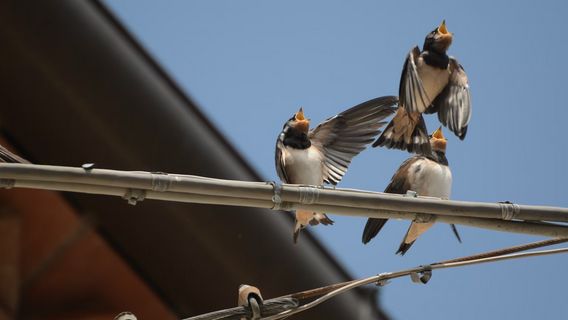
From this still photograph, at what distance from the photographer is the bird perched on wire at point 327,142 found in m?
4.77

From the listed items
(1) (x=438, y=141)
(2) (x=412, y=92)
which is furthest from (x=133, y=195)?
(1) (x=438, y=141)

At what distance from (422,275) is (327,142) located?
1650 mm

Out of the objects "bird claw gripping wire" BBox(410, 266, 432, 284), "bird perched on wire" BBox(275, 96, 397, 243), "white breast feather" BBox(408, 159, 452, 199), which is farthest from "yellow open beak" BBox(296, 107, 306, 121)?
"bird claw gripping wire" BBox(410, 266, 432, 284)

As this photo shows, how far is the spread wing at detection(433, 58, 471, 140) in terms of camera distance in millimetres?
4281

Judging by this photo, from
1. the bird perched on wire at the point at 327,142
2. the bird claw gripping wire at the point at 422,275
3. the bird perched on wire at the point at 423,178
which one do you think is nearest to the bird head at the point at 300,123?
the bird perched on wire at the point at 327,142

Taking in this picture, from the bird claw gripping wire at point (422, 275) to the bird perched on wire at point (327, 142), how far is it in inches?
54.6

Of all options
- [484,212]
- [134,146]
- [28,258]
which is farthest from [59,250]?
[484,212]

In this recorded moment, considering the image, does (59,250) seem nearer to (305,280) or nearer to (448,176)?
(305,280)

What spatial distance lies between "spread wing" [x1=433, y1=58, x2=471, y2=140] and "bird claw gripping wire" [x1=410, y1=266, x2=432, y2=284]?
3.16 ft

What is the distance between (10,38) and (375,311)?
5.11 ft

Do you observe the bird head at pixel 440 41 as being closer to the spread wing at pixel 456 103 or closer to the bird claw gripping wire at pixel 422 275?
the spread wing at pixel 456 103

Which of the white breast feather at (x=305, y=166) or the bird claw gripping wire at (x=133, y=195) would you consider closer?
the bird claw gripping wire at (x=133, y=195)

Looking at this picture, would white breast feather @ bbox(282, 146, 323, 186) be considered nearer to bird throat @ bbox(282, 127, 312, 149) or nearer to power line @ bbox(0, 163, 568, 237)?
bird throat @ bbox(282, 127, 312, 149)

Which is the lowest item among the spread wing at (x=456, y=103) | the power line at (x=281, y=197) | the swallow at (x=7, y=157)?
the power line at (x=281, y=197)
